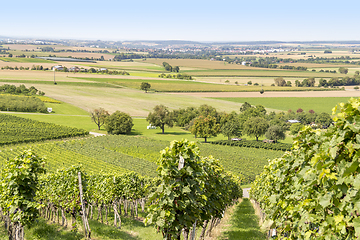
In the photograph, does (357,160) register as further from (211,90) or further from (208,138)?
(211,90)

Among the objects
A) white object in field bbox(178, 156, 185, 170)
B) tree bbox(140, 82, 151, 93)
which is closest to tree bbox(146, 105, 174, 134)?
tree bbox(140, 82, 151, 93)

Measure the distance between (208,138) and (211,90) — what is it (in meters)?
62.3

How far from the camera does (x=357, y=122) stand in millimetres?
4855

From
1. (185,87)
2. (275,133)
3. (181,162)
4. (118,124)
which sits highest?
(181,162)

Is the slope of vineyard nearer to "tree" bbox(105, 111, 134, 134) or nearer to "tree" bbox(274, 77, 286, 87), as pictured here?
"tree" bbox(105, 111, 134, 134)

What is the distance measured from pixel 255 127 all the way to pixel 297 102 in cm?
4932

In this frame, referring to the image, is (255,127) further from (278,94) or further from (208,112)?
(278,94)

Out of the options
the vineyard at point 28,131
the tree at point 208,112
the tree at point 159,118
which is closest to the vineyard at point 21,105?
the vineyard at point 28,131

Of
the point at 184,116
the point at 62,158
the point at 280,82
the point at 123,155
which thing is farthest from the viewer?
the point at 280,82

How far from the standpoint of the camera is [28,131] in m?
75.8

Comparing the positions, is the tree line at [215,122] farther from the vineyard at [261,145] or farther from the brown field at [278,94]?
the brown field at [278,94]

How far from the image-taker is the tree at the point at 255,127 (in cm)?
9267

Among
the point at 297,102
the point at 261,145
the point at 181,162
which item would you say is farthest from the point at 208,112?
the point at 181,162

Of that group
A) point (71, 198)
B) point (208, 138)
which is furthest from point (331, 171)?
point (208, 138)
